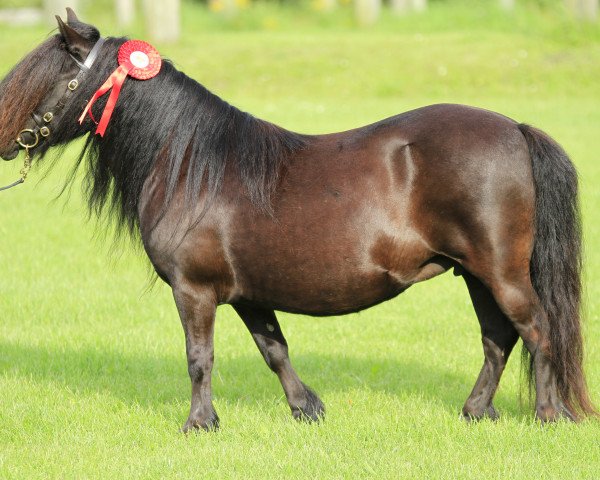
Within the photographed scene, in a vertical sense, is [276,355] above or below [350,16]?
above

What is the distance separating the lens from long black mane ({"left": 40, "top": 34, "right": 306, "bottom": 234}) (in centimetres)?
505

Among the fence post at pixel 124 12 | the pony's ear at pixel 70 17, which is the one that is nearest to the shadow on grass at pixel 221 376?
the pony's ear at pixel 70 17

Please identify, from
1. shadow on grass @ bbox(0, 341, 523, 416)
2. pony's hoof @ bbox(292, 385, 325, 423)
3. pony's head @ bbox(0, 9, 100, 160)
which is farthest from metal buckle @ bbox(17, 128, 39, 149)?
pony's hoof @ bbox(292, 385, 325, 423)

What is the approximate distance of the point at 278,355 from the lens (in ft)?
17.9

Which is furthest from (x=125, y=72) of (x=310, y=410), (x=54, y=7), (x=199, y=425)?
(x=54, y=7)

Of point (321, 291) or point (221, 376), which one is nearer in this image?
point (321, 291)

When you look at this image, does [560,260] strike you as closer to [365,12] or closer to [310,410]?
[310,410]

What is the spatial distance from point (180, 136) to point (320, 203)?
2.73ft

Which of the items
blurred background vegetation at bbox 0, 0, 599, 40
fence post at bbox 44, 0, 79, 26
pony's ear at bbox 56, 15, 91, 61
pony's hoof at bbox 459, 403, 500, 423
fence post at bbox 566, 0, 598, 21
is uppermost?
pony's ear at bbox 56, 15, 91, 61

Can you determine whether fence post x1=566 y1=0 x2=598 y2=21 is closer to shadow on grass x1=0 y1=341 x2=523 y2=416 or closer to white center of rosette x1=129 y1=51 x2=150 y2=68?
shadow on grass x1=0 y1=341 x2=523 y2=416

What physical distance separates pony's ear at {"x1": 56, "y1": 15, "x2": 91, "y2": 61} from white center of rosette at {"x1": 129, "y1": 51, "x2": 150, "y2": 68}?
0.24 metres

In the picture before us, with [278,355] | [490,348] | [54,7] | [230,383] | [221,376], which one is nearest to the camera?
[490,348]

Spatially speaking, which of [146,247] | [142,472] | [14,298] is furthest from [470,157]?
[14,298]

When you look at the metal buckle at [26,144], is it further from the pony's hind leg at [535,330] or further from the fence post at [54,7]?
the fence post at [54,7]
